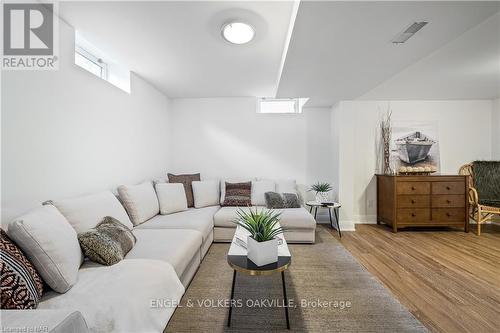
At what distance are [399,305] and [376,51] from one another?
7.16 ft

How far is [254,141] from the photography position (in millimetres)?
4367

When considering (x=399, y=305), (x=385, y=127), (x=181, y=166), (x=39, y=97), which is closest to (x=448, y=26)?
(x=399, y=305)

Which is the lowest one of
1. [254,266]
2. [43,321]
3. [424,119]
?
[254,266]

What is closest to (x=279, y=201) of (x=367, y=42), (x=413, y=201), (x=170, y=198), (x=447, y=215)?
(x=170, y=198)

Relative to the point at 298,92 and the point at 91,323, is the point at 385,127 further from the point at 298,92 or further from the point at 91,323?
the point at 91,323

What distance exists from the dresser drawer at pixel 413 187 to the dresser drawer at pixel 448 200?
0.18m

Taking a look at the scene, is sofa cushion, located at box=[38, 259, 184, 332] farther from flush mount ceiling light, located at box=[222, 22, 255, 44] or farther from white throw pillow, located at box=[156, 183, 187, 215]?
flush mount ceiling light, located at box=[222, 22, 255, 44]

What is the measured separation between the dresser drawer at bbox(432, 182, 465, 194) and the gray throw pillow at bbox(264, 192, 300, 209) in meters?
2.24

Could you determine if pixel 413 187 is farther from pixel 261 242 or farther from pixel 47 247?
pixel 47 247

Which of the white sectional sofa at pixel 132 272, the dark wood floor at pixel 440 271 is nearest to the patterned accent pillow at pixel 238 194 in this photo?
the white sectional sofa at pixel 132 272

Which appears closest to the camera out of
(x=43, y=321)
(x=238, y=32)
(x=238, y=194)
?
(x=43, y=321)

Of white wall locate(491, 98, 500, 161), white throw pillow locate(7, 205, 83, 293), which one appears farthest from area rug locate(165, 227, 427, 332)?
white wall locate(491, 98, 500, 161)

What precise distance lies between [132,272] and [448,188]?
452 cm

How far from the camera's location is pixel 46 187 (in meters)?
1.85
